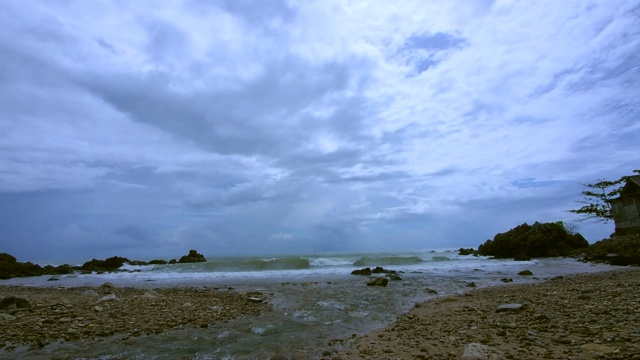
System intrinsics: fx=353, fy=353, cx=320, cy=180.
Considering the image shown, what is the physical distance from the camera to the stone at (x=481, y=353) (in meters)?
5.28

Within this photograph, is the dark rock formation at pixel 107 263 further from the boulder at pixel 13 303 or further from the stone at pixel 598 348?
the stone at pixel 598 348

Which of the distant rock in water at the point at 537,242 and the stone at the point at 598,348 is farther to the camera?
the distant rock in water at the point at 537,242

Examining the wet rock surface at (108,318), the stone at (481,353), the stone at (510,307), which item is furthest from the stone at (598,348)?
the wet rock surface at (108,318)

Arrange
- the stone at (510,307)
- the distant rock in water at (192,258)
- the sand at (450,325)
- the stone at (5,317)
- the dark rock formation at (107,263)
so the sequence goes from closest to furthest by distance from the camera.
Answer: the sand at (450,325), the stone at (5,317), the stone at (510,307), the dark rock formation at (107,263), the distant rock in water at (192,258)

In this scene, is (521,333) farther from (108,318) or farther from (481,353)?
(108,318)

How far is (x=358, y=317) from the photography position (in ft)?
32.4

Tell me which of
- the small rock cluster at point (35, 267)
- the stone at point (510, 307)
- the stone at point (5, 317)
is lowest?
the stone at point (510, 307)

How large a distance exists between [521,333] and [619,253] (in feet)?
88.7

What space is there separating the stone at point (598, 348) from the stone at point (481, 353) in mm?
1181

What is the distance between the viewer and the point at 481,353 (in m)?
5.45

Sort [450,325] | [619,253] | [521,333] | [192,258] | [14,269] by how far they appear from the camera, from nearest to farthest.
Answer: [521,333], [450,325], [619,253], [14,269], [192,258]

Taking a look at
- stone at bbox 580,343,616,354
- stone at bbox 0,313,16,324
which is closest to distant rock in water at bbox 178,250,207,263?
stone at bbox 0,313,16,324

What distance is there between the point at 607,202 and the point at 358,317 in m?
44.8

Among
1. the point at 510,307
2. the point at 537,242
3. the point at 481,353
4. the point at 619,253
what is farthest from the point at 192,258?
the point at 481,353
